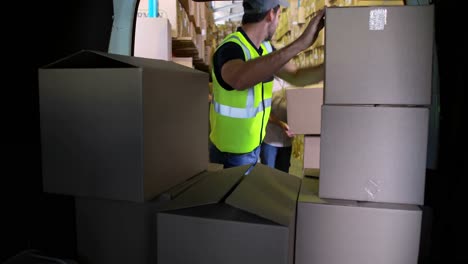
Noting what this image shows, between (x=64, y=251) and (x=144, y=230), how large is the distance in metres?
0.35

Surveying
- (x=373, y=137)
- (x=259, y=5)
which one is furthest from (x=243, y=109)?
(x=373, y=137)

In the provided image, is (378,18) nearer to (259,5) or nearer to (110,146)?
(110,146)

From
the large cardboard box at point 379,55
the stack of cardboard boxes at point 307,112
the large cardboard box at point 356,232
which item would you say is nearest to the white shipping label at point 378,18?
the large cardboard box at point 379,55

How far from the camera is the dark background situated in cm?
85

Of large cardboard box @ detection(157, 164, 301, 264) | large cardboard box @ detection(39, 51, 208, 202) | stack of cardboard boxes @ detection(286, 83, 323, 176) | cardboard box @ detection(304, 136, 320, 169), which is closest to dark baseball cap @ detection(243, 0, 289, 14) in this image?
stack of cardboard boxes @ detection(286, 83, 323, 176)

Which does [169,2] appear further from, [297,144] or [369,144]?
[369,144]

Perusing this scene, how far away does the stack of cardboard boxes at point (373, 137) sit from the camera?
949mm

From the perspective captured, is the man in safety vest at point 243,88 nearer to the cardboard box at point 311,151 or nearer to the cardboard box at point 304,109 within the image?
the cardboard box at point 304,109

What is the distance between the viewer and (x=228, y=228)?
0.86 m

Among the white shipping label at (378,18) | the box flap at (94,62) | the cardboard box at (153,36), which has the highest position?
the cardboard box at (153,36)

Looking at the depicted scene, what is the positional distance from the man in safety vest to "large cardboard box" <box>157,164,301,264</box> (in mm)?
669

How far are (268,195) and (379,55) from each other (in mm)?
447

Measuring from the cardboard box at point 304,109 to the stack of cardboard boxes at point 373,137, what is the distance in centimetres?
113

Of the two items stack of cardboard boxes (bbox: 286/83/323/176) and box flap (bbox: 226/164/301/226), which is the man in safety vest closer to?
stack of cardboard boxes (bbox: 286/83/323/176)
